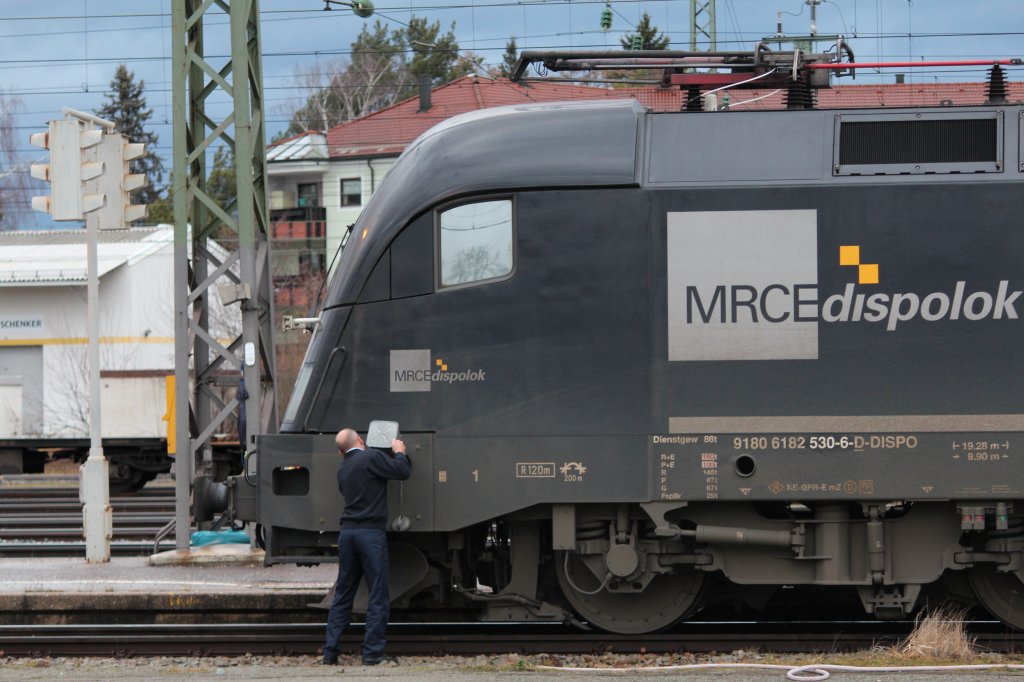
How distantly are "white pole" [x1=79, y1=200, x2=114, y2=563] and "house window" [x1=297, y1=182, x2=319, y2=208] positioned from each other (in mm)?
32991

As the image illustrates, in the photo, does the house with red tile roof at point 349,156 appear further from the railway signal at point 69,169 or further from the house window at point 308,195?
the railway signal at point 69,169

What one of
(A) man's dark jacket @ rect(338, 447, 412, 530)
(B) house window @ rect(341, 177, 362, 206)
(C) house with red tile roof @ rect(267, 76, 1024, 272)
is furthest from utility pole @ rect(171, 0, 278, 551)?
(B) house window @ rect(341, 177, 362, 206)

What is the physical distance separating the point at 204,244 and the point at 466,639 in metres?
5.90

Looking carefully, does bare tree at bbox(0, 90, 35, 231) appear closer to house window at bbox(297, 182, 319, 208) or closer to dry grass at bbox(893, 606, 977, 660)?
house window at bbox(297, 182, 319, 208)

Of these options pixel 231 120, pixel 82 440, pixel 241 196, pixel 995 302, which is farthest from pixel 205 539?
pixel 82 440

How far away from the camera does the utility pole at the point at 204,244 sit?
12.1 meters

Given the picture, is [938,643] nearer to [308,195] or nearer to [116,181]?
[116,181]

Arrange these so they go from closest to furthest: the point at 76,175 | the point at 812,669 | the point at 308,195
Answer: the point at 812,669, the point at 76,175, the point at 308,195

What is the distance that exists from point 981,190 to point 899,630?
11.4ft

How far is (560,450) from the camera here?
8352 millimetres

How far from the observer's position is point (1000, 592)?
8.81 meters

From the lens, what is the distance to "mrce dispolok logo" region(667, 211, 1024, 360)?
8250 millimetres

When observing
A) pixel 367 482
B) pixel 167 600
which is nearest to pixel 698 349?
pixel 367 482

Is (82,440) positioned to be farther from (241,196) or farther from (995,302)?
(995,302)
